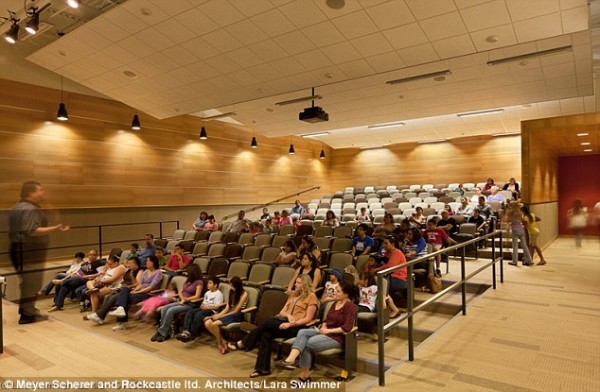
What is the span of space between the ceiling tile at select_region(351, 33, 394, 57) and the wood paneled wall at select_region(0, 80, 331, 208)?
699cm

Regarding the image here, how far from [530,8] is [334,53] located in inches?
118

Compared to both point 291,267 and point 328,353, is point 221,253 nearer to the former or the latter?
point 291,267

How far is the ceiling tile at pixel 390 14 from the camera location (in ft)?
17.9

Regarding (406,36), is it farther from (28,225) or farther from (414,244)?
(28,225)

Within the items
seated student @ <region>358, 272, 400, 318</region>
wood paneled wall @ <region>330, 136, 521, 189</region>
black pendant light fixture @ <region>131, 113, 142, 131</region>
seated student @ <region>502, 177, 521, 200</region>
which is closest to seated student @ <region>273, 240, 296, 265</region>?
seated student @ <region>358, 272, 400, 318</region>

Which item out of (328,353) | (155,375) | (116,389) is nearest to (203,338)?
(155,375)

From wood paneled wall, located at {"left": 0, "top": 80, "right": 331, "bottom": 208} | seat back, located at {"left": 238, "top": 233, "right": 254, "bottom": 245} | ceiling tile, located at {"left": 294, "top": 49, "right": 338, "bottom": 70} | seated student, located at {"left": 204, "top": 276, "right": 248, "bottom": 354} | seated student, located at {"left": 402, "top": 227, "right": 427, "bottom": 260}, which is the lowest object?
seated student, located at {"left": 204, "top": 276, "right": 248, "bottom": 354}

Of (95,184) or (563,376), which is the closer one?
(563,376)

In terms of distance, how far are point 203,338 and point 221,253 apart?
252 centimetres

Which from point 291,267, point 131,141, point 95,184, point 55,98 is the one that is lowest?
point 291,267

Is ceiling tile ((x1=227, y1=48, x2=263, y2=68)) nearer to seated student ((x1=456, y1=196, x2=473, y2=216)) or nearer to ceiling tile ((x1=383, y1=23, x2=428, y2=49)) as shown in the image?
ceiling tile ((x1=383, y1=23, x2=428, y2=49))

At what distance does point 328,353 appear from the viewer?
372 centimetres

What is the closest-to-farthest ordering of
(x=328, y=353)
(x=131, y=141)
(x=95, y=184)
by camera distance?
(x=328, y=353) < (x=95, y=184) < (x=131, y=141)

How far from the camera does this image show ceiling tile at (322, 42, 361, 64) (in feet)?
21.7
